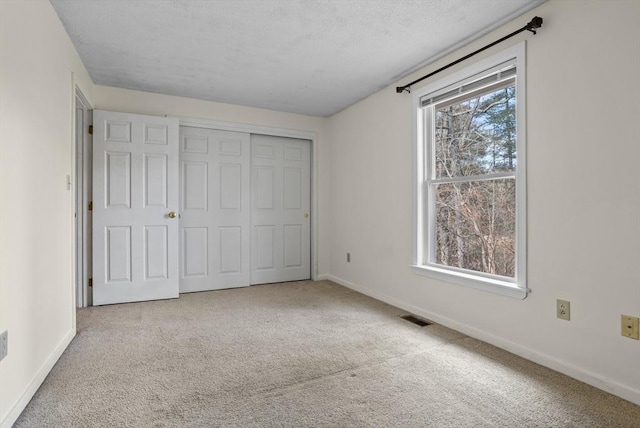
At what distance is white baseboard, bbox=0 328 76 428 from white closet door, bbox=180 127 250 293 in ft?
5.50

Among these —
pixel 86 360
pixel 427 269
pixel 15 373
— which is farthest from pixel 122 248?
pixel 427 269

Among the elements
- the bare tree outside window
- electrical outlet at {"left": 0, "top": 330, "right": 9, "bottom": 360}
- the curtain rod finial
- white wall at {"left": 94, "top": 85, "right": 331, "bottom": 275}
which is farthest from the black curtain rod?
electrical outlet at {"left": 0, "top": 330, "right": 9, "bottom": 360}

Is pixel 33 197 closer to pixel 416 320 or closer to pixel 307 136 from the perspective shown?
pixel 416 320

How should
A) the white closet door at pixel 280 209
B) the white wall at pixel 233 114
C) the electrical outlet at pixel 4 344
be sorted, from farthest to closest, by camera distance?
1. the white closet door at pixel 280 209
2. the white wall at pixel 233 114
3. the electrical outlet at pixel 4 344

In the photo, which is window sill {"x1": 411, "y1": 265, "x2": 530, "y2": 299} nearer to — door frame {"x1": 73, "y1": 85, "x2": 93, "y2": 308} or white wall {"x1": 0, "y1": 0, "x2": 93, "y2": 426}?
white wall {"x1": 0, "y1": 0, "x2": 93, "y2": 426}

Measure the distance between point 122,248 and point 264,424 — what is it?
110 inches

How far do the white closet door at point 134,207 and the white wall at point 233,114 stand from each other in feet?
0.82

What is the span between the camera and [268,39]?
2.64 m

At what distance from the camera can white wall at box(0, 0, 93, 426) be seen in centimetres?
157

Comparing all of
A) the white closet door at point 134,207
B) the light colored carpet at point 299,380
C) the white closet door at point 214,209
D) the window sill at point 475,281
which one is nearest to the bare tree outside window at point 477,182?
the window sill at point 475,281

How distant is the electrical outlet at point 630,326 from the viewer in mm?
1741

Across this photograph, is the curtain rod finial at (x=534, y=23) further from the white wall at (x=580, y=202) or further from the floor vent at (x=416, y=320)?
the floor vent at (x=416, y=320)

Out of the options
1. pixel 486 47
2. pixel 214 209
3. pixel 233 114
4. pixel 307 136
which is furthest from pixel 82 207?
pixel 486 47

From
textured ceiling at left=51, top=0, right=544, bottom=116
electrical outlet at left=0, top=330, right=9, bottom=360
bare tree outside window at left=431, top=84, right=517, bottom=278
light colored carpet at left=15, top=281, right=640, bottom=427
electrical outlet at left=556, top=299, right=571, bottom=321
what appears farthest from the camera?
bare tree outside window at left=431, top=84, right=517, bottom=278
